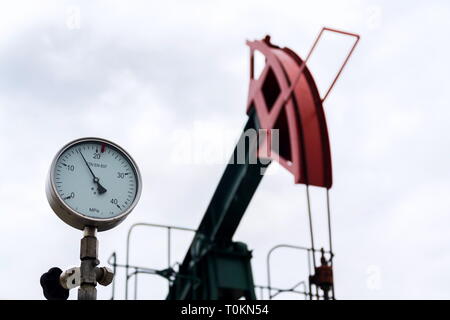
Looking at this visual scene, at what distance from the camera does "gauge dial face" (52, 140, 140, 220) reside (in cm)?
641

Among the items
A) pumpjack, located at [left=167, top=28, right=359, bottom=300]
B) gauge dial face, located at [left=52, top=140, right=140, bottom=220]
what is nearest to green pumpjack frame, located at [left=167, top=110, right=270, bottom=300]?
pumpjack, located at [left=167, top=28, right=359, bottom=300]

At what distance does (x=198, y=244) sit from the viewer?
14492 mm

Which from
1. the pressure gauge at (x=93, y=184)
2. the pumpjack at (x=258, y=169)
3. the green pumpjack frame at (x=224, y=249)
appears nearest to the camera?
the pressure gauge at (x=93, y=184)

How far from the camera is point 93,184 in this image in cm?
654

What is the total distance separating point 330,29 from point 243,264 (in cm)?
546

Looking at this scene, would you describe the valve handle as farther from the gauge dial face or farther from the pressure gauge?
the gauge dial face

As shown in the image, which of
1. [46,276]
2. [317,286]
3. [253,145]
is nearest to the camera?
[46,276]

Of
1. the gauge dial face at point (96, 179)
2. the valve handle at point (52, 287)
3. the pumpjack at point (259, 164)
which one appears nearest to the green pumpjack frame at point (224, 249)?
the pumpjack at point (259, 164)

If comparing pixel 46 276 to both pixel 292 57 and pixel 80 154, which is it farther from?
pixel 292 57

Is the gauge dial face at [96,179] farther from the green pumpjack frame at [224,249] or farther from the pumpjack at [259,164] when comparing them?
the green pumpjack frame at [224,249]

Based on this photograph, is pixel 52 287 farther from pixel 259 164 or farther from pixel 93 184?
pixel 259 164

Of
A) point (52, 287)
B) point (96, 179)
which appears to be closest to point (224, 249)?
point (96, 179)

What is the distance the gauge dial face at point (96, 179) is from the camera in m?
6.41
